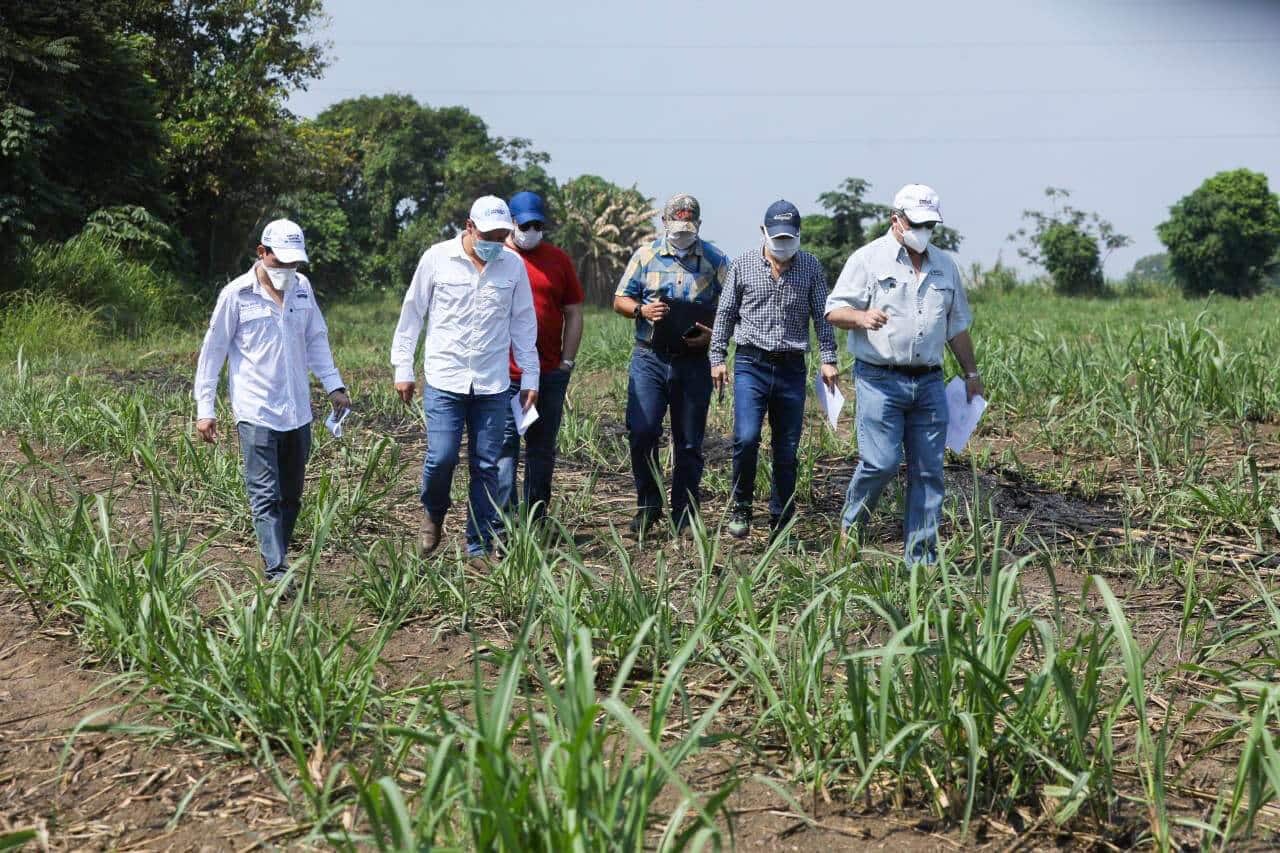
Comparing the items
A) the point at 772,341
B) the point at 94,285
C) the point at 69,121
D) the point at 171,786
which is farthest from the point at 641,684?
the point at 69,121

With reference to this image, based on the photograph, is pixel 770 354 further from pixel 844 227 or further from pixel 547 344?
pixel 844 227

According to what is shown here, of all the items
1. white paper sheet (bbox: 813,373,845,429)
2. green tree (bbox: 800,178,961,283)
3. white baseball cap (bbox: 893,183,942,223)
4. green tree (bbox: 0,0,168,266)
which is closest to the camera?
white baseball cap (bbox: 893,183,942,223)

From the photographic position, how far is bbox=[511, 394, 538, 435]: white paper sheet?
17.0ft

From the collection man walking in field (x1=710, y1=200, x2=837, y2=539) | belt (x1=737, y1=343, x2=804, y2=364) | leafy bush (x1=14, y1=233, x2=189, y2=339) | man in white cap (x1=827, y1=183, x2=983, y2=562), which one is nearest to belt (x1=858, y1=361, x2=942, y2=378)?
man in white cap (x1=827, y1=183, x2=983, y2=562)

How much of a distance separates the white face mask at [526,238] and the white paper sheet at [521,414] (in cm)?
64

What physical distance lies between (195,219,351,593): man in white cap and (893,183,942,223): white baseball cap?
2.16m

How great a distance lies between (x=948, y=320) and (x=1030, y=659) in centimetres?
153

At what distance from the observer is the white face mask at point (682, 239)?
5492 millimetres

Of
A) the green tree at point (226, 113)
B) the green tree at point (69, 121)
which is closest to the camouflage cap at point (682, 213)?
the green tree at point (69, 121)

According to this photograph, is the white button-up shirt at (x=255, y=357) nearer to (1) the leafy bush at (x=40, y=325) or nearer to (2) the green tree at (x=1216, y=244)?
(1) the leafy bush at (x=40, y=325)

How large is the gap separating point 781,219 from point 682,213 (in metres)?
0.45

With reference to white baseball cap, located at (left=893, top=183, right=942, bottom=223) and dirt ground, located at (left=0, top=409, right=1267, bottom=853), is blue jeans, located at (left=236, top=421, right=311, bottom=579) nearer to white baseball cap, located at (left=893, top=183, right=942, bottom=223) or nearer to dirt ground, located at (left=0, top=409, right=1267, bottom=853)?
dirt ground, located at (left=0, top=409, right=1267, bottom=853)

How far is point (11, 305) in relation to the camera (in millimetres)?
14062

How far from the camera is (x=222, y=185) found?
75.0ft
